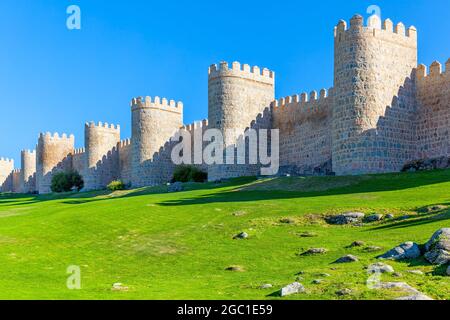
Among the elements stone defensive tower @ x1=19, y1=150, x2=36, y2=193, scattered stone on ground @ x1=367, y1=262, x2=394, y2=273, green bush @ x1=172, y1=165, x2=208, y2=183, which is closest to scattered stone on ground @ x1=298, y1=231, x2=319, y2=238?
scattered stone on ground @ x1=367, y1=262, x2=394, y2=273

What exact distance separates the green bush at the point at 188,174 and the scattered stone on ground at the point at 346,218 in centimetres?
2854

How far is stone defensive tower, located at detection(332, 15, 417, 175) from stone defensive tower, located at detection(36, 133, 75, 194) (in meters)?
46.6

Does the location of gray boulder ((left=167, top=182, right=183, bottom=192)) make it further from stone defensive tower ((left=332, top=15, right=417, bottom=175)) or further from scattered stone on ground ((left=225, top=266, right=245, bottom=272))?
scattered stone on ground ((left=225, top=266, right=245, bottom=272))

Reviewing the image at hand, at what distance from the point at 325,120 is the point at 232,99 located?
23.3 feet

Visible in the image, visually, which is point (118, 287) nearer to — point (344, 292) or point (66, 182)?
point (344, 292)

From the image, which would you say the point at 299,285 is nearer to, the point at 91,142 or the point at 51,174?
the point at 91,142

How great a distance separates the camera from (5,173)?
9538cm

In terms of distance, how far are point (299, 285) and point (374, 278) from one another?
1.53 m

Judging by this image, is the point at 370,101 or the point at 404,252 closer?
the point at 404,252

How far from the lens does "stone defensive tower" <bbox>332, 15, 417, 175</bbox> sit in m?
31.7

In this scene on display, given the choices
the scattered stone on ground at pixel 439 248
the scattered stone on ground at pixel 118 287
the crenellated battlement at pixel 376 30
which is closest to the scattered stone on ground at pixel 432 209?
the scattered stone on ground at pixel 439 248

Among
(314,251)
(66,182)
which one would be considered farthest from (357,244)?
(66,182)

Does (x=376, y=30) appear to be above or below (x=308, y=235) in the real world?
above

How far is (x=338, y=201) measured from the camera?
2312 cm
